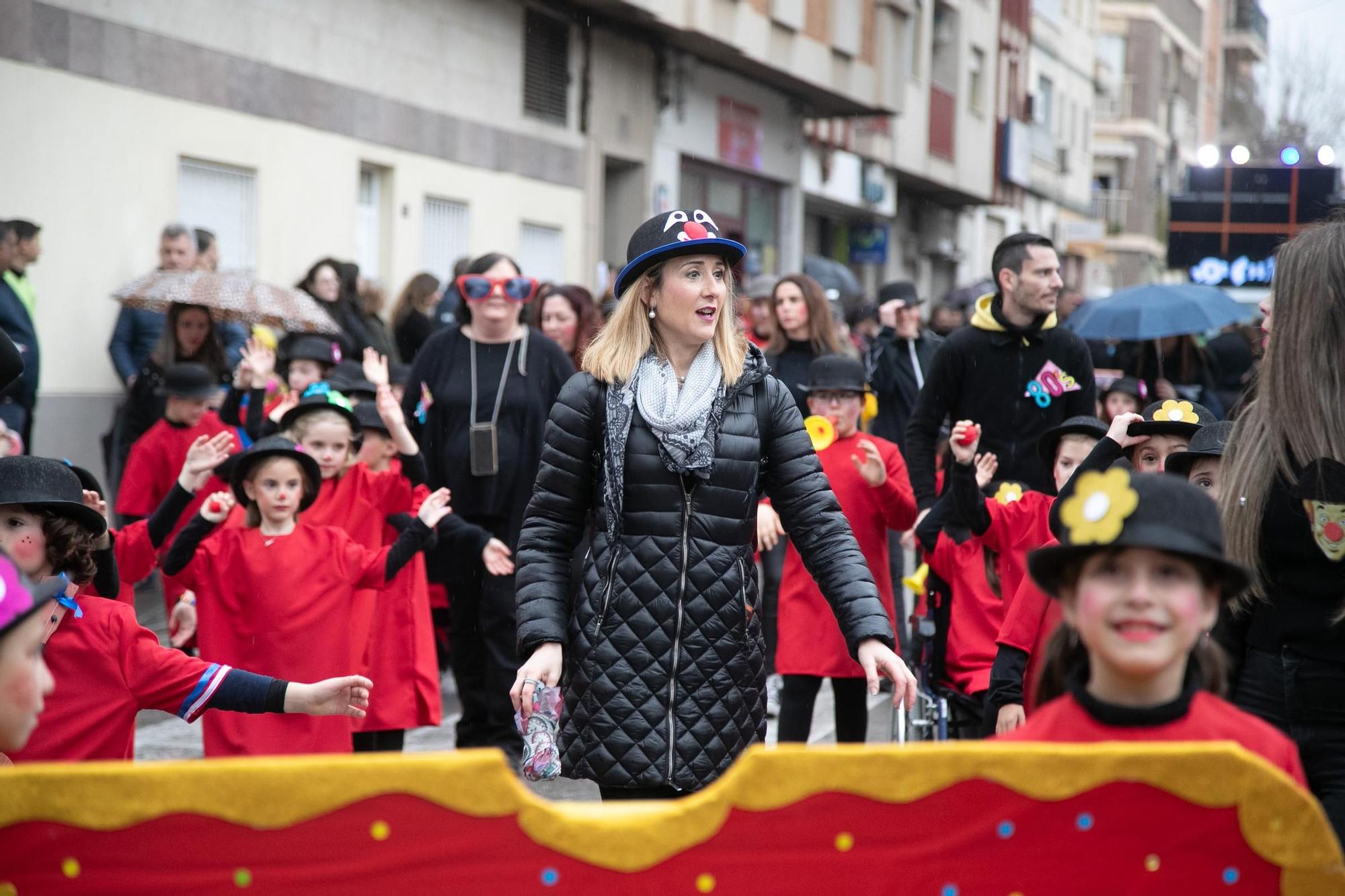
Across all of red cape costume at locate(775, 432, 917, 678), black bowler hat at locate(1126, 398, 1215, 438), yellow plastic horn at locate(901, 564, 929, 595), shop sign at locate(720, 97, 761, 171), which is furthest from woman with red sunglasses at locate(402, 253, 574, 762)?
shop sign at locate(720, 97, 761, 171)

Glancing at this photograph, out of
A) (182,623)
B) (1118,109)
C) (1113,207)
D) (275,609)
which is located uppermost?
(1118,109)

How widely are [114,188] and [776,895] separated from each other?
11403 mm

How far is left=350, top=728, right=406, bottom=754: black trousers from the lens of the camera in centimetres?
696

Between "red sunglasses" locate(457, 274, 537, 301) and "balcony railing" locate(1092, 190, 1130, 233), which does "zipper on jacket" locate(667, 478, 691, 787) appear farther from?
"balcony railing" locate(1092, 190, 1130, 233)

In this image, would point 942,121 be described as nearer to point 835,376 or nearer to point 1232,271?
point 1232,271

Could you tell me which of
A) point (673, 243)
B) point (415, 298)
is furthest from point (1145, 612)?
point (415, 298)

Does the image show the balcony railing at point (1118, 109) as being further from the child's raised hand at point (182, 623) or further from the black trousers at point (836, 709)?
the child's raised hand at point (182, 623)

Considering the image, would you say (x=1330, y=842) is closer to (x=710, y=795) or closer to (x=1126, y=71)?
(x=710, y=795)

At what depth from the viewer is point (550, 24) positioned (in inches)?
781

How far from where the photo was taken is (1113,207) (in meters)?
61.2

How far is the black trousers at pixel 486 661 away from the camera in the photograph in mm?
7609

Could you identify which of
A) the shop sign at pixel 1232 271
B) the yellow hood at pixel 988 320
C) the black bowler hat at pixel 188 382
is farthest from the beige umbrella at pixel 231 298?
the shop sign at pixel 1232 271

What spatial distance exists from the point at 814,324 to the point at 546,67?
1120 centimetres

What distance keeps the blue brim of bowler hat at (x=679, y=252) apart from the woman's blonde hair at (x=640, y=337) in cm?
3
